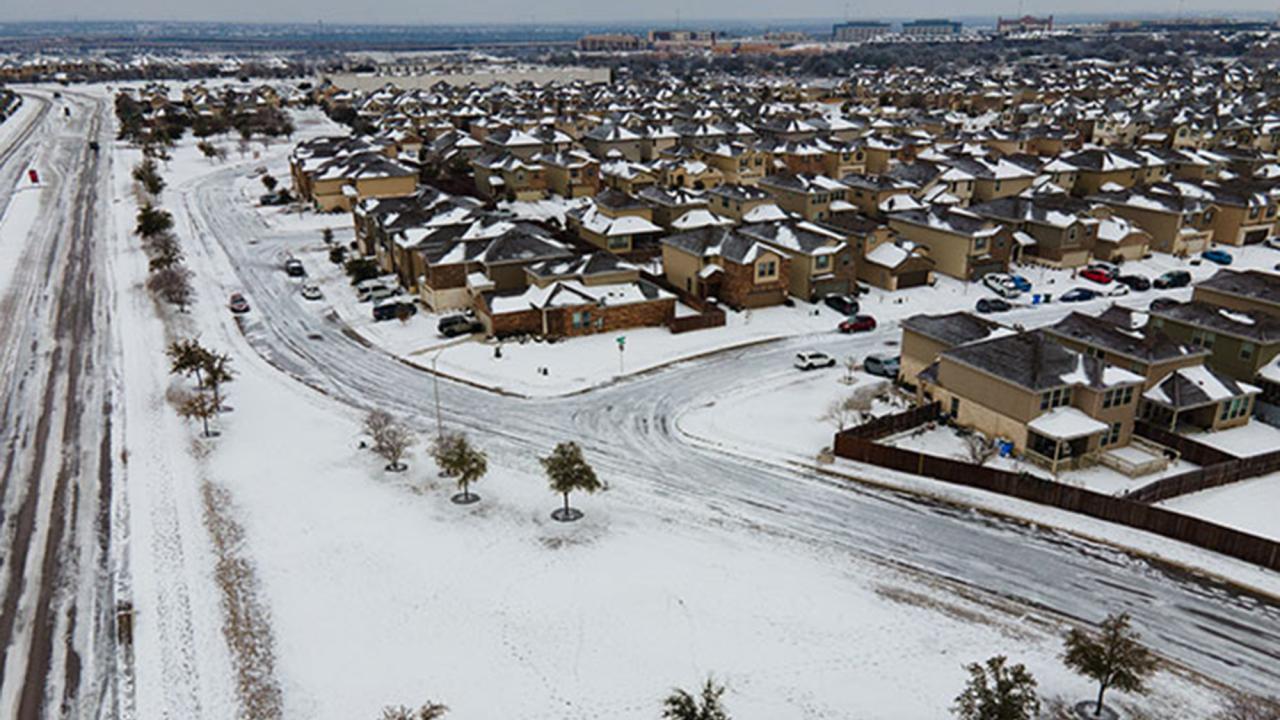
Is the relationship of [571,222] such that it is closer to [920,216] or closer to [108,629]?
[920,216]

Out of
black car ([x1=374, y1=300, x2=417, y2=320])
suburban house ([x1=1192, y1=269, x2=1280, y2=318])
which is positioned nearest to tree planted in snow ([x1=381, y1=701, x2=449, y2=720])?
black car ([x1=374, y1=300, x2=417, y2=320])

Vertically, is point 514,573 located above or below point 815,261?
below

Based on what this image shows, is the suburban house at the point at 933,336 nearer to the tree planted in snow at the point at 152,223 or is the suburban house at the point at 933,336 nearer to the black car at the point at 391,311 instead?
the black car at the point at 391,311

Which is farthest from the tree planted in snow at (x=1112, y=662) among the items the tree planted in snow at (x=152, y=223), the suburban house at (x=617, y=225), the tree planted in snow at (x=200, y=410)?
the tree planted in snow at (x=152, y=223)

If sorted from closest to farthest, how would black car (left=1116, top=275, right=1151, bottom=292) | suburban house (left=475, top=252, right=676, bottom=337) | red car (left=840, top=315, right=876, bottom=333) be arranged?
suburban house (left=475, top=252, right=676, bottom=337)
red car (left=840, top=315, right=876, bottom=333)
black car (left=1116, top=275, right=1151, bottom=292)

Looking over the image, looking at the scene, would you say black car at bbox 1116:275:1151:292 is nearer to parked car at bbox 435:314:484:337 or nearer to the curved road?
the curved road

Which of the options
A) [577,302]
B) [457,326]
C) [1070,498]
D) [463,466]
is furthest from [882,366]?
[457,326]

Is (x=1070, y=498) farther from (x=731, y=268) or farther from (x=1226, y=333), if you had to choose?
(x=731, y=268)
